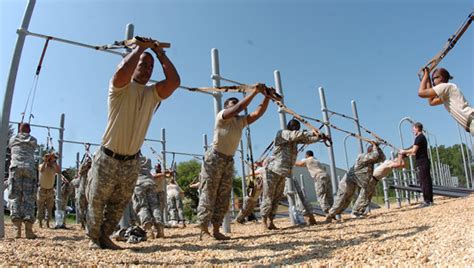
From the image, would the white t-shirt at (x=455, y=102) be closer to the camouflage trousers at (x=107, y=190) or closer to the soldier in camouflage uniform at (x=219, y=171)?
the soldier in camouflage uniform at (x=219, y=171)

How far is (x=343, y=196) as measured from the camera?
282 inches

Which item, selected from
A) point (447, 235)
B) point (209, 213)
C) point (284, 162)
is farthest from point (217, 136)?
point (447, 235)

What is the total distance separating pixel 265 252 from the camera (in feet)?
10.9

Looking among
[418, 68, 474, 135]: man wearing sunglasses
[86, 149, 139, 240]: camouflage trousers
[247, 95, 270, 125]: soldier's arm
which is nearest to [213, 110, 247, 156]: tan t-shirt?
[247, 95, 270, 125]: soldier's arm

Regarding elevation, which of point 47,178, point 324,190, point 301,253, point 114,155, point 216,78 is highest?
point 216,78

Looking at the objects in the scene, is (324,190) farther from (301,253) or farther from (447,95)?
(301,253)

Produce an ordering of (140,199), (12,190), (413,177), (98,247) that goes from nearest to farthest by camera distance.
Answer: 1. (98,247)
2. (12,190)
3. (140,199)
4. (413,177)

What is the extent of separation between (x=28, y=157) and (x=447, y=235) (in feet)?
17.8

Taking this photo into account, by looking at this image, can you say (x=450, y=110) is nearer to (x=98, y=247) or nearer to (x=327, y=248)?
(x=327, y=248)

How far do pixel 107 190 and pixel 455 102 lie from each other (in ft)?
13.5

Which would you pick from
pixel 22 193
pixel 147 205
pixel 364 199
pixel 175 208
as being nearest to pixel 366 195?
pixel 364 199

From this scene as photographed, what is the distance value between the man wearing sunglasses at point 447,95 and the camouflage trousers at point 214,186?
268 centimetres

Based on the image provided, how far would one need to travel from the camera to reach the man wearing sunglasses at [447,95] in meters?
4.48

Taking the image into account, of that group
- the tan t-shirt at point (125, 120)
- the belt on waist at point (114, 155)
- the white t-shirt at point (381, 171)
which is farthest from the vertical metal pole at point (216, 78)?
the white t-shirt at point (381, 171)
